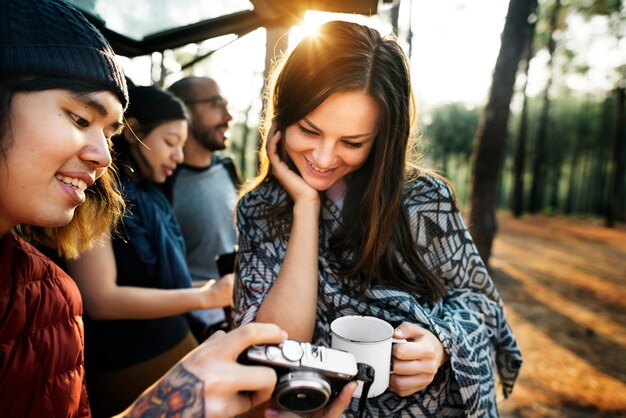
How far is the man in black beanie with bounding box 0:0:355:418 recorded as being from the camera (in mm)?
981

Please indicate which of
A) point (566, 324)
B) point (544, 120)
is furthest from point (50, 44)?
point (544, 120)

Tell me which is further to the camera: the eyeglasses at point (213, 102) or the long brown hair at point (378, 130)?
the eyeglasses at point (213, 102)

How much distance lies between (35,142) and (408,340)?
1.36 m

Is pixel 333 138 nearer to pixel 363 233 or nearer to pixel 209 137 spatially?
pixel 363 233

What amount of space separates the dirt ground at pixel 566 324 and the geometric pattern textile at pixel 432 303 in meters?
3.17

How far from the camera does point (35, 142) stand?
111cm

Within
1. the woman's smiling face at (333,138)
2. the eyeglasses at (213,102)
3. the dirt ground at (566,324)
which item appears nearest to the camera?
the woman's smiling face at (333,138)

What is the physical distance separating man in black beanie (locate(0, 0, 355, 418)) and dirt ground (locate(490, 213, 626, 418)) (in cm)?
435

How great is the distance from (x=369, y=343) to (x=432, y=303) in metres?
0.66

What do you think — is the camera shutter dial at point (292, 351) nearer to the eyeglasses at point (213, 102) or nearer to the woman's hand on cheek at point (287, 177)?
the woman's hand on cheek at point (287, 177)

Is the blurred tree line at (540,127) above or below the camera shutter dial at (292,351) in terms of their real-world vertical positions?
above

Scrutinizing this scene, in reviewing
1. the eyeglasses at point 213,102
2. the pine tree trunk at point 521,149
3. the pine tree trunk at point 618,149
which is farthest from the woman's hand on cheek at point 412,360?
the pine tree trunk at point 521,149

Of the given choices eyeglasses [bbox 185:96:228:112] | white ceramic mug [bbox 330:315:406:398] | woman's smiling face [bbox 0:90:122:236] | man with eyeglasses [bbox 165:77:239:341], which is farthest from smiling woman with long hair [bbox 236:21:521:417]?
eyeglasses [bbox 185:96:228:112]

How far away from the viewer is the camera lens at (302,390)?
39.6 inches
